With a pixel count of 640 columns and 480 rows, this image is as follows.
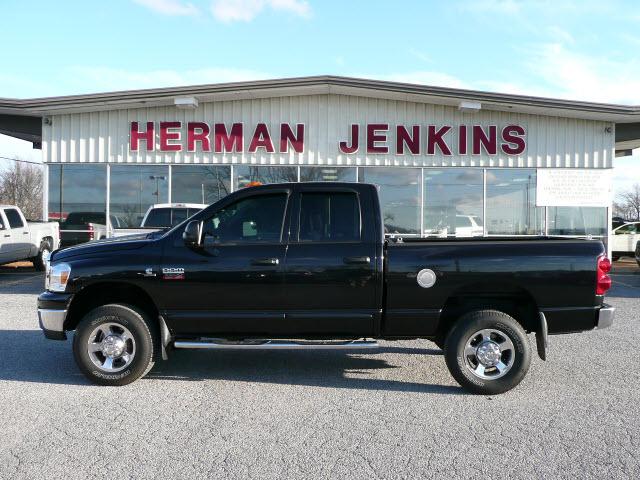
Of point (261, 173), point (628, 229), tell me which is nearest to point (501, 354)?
point (261, 173)

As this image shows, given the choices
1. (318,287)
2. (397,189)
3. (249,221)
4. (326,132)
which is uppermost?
(326,132)

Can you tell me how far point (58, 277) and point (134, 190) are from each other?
36.1 ft

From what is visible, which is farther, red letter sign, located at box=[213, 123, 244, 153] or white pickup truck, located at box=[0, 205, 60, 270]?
red letter sign, located at box=[213, 123, 244, 153]

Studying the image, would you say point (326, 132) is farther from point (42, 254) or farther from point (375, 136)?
point (42, 254)

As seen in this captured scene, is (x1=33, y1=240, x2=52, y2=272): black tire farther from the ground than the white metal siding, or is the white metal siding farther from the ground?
the white metal siding

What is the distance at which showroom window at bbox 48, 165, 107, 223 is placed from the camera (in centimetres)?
1609

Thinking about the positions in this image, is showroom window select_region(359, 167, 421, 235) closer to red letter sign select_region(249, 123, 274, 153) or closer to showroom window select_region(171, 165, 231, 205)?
red letter sign select_region(249, 123, 274, 153)

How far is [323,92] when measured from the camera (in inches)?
617

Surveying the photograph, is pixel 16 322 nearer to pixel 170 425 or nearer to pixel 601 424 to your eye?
pixel 170 425

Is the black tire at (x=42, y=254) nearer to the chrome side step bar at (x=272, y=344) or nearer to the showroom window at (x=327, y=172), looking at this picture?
the showroom window at (x=327, y=172)

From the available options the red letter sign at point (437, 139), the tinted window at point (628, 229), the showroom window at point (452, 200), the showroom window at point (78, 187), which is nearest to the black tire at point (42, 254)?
the showroom window at point (78, 187)

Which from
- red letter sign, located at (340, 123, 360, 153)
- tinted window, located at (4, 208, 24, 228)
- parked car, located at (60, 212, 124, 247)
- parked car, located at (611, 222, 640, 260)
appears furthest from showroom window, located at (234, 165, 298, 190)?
parked car, located at (611, 222, 640, 260)

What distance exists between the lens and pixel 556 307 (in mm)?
5355

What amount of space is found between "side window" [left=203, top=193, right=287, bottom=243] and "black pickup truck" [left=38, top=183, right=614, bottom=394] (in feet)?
0.04
